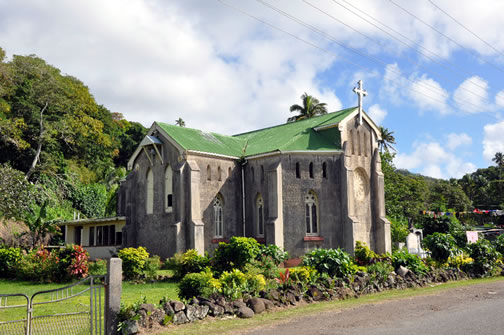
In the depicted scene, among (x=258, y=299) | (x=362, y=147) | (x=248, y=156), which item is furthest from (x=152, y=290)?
(x=362, y=147)

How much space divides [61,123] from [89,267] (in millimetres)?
27559

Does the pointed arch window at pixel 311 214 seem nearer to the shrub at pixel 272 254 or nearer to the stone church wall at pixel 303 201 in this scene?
the stone church wall at pixel 303 201

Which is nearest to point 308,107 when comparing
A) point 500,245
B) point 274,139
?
point 274,139

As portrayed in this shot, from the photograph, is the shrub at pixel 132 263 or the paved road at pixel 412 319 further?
the shrub at pixel 132 263

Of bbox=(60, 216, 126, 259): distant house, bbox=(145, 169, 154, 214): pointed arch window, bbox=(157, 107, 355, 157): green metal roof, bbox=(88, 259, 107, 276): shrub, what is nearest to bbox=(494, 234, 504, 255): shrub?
bbox=(157, 107, 355, 157): green metal roof

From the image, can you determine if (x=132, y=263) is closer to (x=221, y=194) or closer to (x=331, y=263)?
(x=221, y=194)

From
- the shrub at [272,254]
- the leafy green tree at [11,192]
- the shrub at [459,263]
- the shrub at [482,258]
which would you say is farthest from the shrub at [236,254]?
the leafy green tree at [11,192]

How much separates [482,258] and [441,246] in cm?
244

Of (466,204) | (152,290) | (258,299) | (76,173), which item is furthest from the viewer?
(466,204)

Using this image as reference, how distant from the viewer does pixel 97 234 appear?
3550 cm

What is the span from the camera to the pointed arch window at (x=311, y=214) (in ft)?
88.6

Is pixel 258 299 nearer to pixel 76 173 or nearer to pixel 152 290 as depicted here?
pixel 152 290

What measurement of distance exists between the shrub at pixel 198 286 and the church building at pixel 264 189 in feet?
39.5

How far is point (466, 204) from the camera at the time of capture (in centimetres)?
7125
